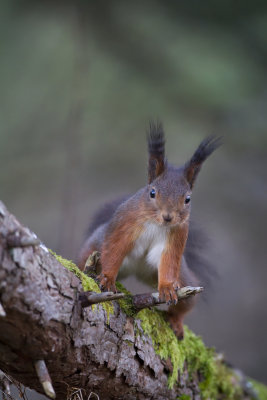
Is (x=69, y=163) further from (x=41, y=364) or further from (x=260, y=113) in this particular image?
(x=41, y=364)

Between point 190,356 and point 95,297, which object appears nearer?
point 95,297

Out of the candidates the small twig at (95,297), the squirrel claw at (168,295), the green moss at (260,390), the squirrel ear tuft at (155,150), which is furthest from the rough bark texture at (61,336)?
the green moss at (260,390)

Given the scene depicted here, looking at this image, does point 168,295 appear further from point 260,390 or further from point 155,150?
point 260,390

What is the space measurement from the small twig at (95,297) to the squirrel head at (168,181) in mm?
631

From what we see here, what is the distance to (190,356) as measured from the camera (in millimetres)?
2137

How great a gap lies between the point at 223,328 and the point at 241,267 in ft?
1.93

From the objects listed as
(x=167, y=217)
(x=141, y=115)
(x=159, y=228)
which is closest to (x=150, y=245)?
(x=159, y=228)

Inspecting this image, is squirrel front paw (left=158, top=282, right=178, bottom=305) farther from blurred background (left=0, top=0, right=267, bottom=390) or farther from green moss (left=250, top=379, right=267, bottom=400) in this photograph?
blurred background (left=0, top=0, right=267, bottom=390)

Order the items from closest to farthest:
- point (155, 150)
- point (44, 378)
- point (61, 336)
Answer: point (44, 378)
point (61, 336)
point (155, 150)

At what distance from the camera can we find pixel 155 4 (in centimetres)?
369

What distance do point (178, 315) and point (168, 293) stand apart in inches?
11.5

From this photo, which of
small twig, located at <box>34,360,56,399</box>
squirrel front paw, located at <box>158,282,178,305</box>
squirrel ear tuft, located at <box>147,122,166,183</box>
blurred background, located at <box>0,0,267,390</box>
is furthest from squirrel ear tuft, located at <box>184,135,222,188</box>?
blurred background, located at <box>0,0,267,390</box>

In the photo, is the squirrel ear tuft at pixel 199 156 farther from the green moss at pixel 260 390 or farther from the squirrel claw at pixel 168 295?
the green moss at pixel 260 390

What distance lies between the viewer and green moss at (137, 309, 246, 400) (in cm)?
190
